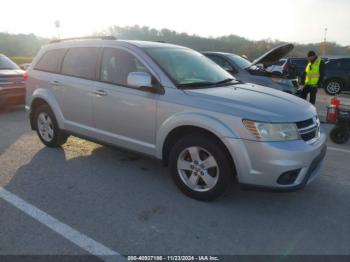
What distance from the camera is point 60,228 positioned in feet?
11.1

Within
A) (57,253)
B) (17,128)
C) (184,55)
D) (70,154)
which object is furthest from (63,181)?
(17,128)

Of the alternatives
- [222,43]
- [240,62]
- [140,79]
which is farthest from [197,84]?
[222,43]

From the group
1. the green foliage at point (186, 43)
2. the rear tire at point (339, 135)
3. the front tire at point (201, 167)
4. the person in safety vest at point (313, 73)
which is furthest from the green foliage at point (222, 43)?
the front tire at point (201, 167)

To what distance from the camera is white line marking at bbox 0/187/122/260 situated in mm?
3055

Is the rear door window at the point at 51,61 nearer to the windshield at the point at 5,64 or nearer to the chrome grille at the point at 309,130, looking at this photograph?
the chrome grille at the point at 309,130

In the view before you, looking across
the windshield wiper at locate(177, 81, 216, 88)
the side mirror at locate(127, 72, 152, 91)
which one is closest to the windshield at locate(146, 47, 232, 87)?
the windshield wiper at locate(177, 81, 216, 88)

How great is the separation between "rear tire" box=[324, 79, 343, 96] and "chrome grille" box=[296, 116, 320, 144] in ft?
41.9

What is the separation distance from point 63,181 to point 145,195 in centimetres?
116

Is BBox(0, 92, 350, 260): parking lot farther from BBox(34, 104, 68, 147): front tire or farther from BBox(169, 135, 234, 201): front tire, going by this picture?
BBox(34, 104, 68, 147): front tire

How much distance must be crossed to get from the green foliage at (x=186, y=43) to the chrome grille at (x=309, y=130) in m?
43.8

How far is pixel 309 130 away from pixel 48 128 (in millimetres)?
4099

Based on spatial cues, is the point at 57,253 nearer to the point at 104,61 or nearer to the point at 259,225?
the point at 259,225

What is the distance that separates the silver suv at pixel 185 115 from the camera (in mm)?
3547

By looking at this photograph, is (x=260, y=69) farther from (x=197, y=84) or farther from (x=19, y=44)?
(x=19, y=44)
